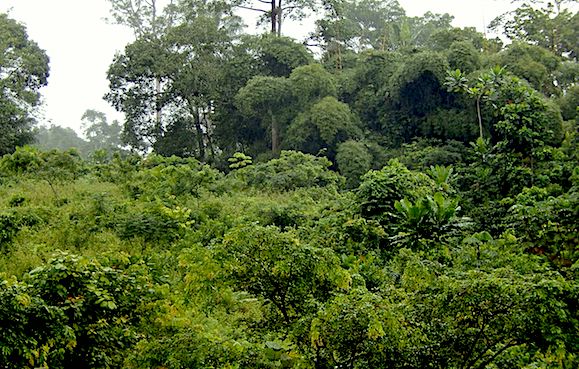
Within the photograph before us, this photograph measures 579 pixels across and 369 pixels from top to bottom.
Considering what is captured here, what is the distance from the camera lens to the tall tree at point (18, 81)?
55.7ft

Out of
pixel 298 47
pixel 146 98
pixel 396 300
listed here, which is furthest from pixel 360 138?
pixel 396 300

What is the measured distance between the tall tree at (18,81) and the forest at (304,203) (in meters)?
0.09

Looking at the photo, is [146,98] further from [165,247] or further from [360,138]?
[165,247]

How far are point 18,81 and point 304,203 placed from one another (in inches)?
455

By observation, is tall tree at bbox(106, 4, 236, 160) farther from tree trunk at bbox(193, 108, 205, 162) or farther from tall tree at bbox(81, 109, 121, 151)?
tall tree at bbox(81, 109, 121, 151)

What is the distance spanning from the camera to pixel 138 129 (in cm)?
1914

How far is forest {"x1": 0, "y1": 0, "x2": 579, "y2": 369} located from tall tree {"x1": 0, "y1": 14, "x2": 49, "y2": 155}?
0.29 feet

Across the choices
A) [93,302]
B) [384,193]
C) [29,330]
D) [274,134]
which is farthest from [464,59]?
[29,330]

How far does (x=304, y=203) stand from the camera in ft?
39.2

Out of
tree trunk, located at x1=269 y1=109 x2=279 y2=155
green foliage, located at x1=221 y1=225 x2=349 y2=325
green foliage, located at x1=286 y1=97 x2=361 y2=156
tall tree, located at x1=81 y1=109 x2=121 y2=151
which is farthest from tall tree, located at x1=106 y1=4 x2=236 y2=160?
tall tree, located at x1=81 y1=109 x2=121 y2=151

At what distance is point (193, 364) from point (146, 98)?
16.1m

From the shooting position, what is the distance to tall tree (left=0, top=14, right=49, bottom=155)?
17.0m

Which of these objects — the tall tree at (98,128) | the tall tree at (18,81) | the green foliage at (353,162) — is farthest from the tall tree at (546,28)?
the tall tree at (98,128)

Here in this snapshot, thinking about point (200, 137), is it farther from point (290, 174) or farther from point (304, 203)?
point (304, 203)
